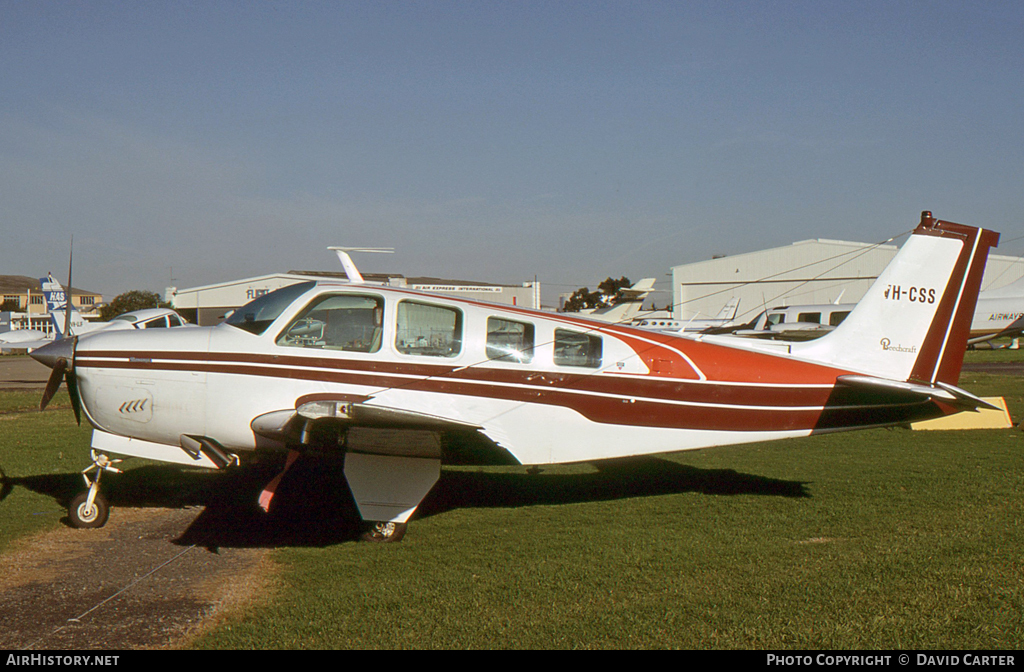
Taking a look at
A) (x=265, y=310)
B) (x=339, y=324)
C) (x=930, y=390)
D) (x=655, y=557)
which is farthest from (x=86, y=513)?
(x=930, y=390)

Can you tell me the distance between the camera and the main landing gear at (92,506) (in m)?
6.72

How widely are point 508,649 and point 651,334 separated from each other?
12.3ft

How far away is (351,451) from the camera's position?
6.14m

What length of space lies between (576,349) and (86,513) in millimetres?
4964

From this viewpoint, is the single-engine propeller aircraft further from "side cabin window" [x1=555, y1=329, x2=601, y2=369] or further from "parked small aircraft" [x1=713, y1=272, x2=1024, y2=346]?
"parked small aircraft" [x1=713, y1=272, x2=1024, y2=346]

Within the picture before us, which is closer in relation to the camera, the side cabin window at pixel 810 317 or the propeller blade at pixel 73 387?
the propeller blade at pixel 73 387

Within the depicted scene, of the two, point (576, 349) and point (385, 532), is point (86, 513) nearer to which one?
point (385, 532)

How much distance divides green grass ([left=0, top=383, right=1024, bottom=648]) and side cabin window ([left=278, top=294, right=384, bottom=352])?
5.95 ft

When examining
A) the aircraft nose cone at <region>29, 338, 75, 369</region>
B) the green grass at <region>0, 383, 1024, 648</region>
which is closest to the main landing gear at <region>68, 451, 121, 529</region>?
the green grass at <region>0, 383, 1024, 648</region>

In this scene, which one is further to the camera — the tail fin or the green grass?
the tail fin

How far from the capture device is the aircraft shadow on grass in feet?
22.4

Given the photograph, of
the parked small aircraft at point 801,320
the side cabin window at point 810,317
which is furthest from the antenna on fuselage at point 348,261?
the side cabin window at point 810,317

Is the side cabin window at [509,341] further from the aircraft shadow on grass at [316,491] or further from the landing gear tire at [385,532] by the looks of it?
the aircraft shadow on grass at [316,491]

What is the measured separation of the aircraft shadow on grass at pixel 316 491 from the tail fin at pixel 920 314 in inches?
66.8
